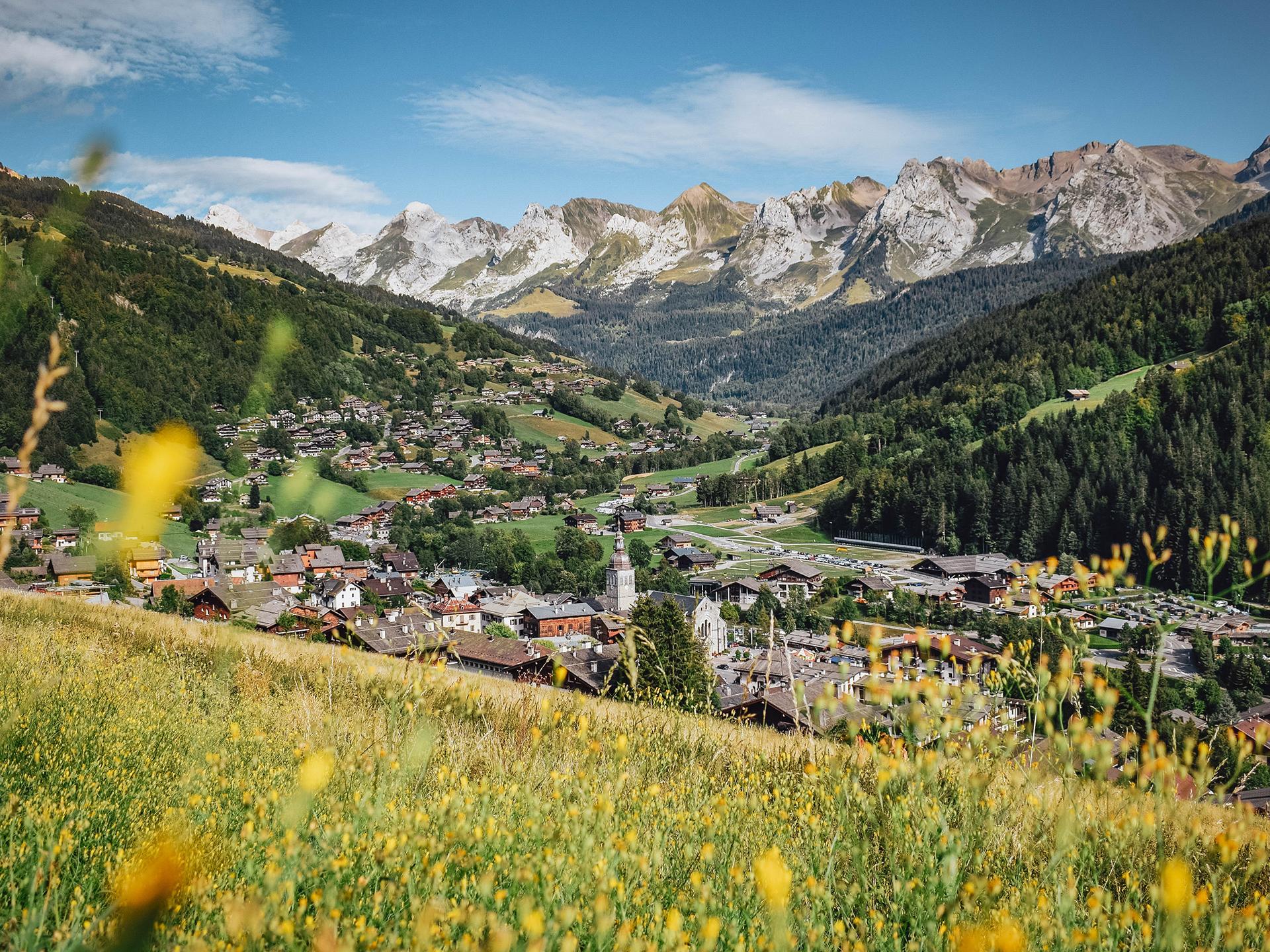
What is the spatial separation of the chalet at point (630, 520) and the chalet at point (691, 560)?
995 centimetres

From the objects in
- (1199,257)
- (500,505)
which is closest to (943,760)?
(500,505)

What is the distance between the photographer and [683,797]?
3.38 metres

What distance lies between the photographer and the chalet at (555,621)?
4600 cm

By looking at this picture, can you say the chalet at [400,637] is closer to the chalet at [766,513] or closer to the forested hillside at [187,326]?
the forested hillside at [187,326]

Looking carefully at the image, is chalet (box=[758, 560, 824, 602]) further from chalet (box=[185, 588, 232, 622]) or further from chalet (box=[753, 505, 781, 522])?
chalet (box=[185, 588, 232, 622])

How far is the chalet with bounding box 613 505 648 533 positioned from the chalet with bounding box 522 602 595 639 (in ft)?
94.1

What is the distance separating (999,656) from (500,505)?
8208cm

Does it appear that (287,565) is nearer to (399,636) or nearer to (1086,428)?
(399,636)

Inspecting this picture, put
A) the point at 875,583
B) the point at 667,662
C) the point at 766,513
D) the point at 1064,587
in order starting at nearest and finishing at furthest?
1. the point at 1064,587
2. the point at 667,662
3. the point at 875,583
4. the point at 766,513

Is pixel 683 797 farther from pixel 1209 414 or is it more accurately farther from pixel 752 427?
pixel 752 427

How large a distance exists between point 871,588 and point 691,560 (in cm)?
1576

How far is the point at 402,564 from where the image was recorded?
61.2 metres

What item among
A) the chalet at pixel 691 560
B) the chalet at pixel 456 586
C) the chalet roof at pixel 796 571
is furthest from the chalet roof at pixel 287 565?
the chalet roof at pixel 796 571

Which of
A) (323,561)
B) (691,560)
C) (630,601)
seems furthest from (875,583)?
(323,561)
